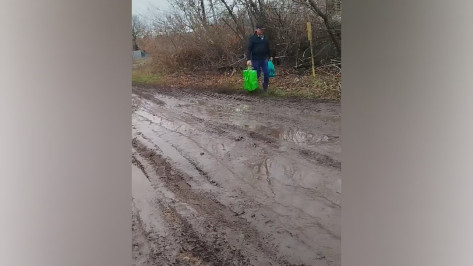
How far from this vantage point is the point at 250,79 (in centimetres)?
384

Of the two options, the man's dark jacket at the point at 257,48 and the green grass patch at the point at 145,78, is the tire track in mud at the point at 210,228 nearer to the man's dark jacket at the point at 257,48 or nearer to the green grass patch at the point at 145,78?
the green grass patch at the point at 145,78

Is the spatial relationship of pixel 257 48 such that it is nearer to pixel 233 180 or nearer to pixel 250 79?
pixel 250 79

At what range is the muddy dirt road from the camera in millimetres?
3660

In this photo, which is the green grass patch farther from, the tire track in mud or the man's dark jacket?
the man's dark jacket

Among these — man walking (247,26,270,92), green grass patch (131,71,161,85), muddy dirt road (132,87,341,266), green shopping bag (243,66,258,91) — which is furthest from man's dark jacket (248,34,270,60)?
green grass patch (131,71,161,85)

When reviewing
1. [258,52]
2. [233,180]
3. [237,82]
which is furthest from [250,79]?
[233,180]

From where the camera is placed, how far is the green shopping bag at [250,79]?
384 centimetres

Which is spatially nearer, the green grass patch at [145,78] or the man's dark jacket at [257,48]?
the green grass patch at [145,78]

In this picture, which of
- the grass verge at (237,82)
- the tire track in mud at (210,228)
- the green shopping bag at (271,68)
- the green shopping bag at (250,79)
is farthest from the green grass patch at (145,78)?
the green shopping bag at (271,68)

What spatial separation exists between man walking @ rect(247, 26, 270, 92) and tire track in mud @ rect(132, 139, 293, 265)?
108 cm
